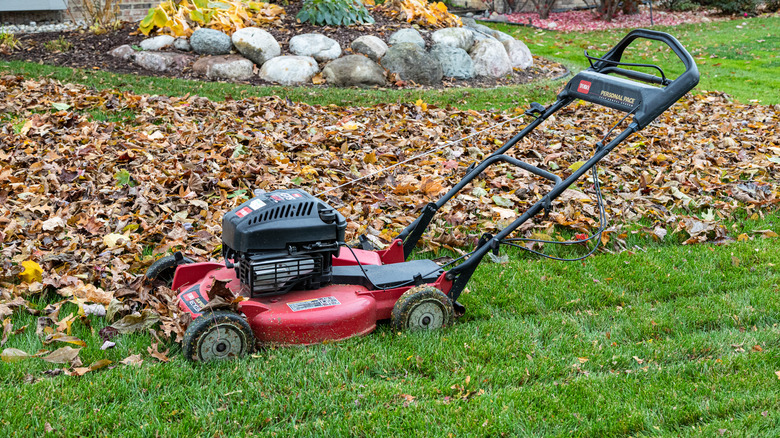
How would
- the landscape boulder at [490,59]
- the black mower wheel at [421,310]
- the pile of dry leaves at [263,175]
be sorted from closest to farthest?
1. the black mower wheel at [421,310]
2. the pile of dry leaves at [263,175]
3. the landscape boulder at [490,59]

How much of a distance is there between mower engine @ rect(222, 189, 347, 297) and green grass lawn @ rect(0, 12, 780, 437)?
358 millimetres

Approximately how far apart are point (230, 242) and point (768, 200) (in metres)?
4.40

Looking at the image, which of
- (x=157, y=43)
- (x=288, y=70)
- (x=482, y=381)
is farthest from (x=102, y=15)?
(x=482, y=381)

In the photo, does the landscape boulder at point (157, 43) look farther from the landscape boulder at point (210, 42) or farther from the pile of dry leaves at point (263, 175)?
the pile of dry leaves at point (263, 175)

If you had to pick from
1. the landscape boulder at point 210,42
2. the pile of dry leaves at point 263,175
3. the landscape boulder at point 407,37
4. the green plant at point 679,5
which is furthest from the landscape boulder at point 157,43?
the green plant at point 679,5

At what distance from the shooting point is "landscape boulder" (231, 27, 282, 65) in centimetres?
963

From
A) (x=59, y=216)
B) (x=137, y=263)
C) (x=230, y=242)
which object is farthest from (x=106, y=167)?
(x=230, y=242)

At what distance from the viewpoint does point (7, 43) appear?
398 inches

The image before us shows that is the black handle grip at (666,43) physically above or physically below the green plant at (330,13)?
above

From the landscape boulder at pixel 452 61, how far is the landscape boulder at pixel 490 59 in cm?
22

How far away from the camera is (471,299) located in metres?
3.89

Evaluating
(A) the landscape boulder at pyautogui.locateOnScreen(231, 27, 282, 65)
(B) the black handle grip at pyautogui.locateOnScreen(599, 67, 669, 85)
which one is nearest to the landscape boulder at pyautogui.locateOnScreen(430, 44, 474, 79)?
(A) the landscape boulder at pyautogui.locateOnScreen(231, 27, 282, 65)

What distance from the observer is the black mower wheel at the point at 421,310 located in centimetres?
338

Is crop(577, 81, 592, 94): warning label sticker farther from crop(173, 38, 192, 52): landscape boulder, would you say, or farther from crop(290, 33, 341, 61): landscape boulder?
crop(173, 38, 192, 52): landscape boulder
